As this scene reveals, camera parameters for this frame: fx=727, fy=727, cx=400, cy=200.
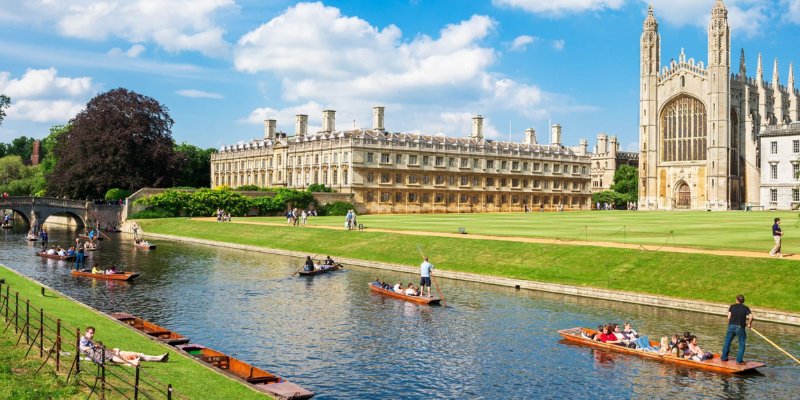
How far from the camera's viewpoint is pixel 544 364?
20938 millimetres

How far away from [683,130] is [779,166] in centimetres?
2290

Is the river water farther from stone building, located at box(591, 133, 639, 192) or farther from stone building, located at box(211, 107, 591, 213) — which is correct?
stone building, located at box(591, 133, 639, 192)

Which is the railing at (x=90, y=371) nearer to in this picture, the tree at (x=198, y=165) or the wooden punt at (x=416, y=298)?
the wooden punt at (x=416, y=298)

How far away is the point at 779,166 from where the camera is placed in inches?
4031

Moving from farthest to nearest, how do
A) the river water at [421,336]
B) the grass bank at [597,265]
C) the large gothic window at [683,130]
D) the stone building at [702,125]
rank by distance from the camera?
the large gothic window at [683,130]
the stone building at [702,125]
the grass bank at [597,265]
the river water at [421,336]

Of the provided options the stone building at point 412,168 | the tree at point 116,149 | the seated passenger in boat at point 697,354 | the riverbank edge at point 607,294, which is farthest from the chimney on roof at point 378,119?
the seated passenger in boat at point 697,354

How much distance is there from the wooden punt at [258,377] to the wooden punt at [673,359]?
10.2 meters

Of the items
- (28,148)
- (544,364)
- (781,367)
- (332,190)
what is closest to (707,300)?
(781,367)

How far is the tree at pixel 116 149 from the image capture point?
84188 mm

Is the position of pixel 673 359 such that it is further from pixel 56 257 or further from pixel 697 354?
pixel 56 257

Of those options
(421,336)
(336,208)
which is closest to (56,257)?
(421,336)

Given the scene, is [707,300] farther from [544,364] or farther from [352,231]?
[352,231]

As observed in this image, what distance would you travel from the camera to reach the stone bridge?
256 feet

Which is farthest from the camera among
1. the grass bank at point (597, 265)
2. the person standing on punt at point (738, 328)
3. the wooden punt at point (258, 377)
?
the grass bank at point (597, 265)
